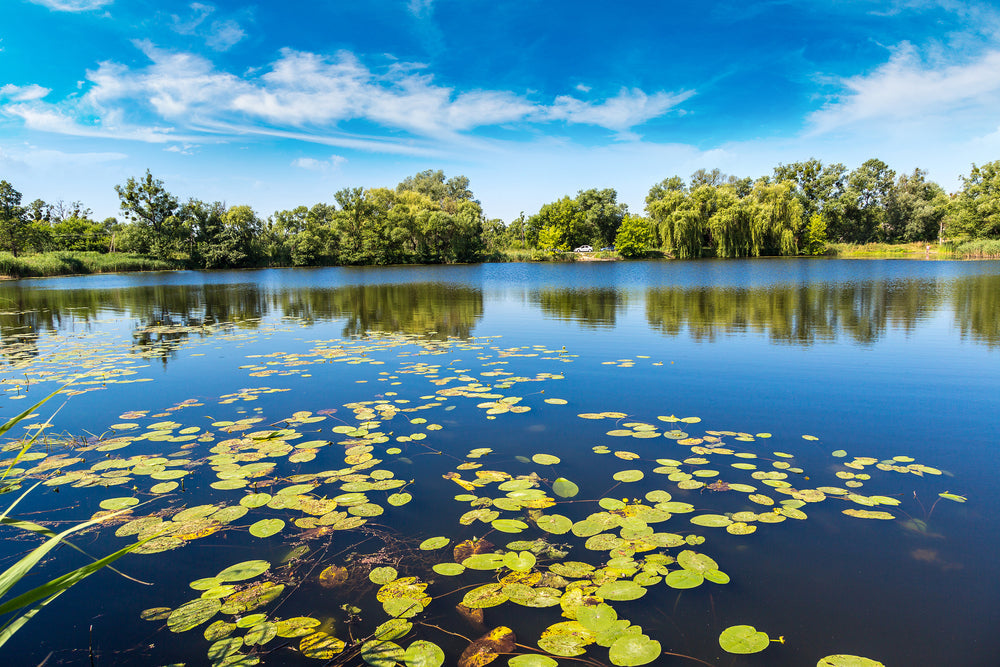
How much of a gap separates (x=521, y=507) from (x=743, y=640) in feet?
4.75

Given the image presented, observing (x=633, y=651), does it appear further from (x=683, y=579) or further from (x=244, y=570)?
(x=244, y=570)

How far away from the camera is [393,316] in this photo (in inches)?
558

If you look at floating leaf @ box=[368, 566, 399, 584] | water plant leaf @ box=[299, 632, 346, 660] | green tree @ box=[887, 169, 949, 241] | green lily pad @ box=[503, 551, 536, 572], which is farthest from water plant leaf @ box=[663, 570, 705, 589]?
green tree @ box=[887, 169, 949, 241]

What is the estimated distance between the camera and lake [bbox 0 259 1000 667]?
7.40 feet

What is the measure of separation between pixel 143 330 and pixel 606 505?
1267 centimetres

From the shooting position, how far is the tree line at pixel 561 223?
49719mm

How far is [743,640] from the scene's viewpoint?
84.5 inches

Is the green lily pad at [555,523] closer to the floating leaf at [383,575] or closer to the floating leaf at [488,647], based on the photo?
the floating leaf at [488,647]

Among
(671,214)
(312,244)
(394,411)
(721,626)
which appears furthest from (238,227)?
(721,626)

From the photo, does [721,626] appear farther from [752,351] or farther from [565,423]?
[752,351]

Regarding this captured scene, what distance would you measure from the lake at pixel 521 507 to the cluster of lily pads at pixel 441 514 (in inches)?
0.7

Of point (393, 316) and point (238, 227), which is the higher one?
point (238, 227)

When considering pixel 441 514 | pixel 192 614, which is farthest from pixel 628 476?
pixel 192 614

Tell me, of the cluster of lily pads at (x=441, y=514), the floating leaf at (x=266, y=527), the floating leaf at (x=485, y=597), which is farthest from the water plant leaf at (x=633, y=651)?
the floating leaf at (x=266, y=527)
